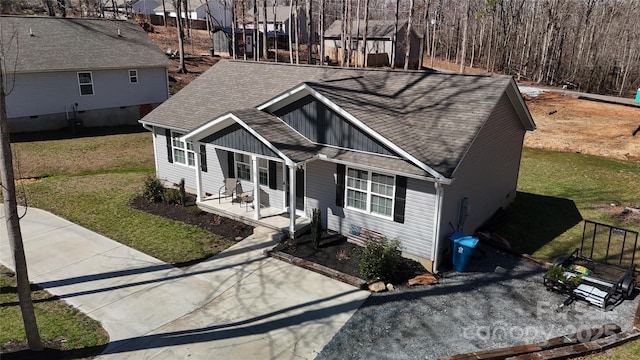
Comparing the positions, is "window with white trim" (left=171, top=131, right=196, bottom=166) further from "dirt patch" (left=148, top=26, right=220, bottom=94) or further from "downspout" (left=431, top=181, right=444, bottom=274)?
"dirt patch" (left=148, top=26, right=220, bottom=94)

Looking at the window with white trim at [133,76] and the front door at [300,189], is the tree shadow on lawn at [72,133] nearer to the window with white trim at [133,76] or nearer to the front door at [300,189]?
the window with white trim at [133,76]

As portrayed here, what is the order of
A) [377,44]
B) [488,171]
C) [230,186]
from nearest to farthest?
[488,171]
[230,186]
[377,44]

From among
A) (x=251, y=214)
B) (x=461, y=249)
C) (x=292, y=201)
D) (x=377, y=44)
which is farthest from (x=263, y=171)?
(x=377, y=44)

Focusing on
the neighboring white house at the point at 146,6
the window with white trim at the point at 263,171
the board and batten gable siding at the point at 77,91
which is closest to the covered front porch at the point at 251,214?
the window with white trim at the point at 263,171

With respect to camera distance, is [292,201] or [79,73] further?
[79,73]

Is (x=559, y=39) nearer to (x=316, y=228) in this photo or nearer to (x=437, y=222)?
(x=437, y=222)

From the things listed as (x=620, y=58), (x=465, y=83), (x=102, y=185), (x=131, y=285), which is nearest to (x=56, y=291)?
(x=131, y=285)

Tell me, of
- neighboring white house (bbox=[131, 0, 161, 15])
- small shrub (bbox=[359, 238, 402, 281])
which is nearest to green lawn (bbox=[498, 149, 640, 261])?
small shrub (bbox=[359, 238, 402, 281])
